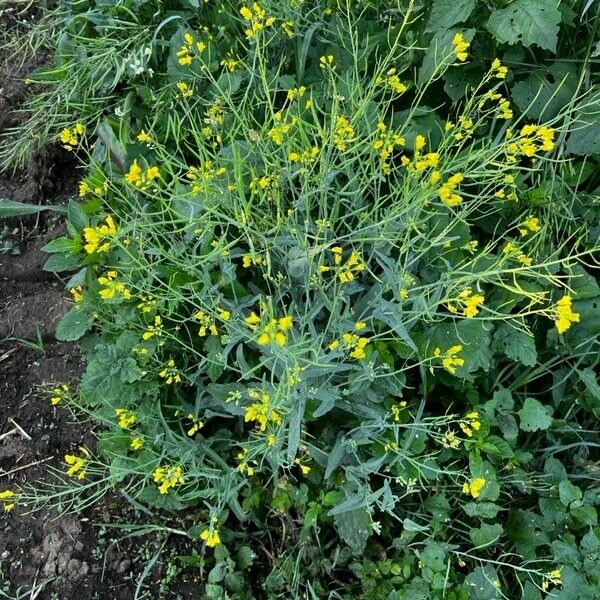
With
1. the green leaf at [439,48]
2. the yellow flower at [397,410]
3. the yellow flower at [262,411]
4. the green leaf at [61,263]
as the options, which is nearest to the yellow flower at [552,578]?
the yellow flower at [397,410]

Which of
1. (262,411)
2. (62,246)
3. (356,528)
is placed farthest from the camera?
(62,246)

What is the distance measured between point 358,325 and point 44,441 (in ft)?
3.63

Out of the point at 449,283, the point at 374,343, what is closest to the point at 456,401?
the point at 374,343

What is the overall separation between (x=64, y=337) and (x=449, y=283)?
105cm

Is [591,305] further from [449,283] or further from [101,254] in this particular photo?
[101,254]

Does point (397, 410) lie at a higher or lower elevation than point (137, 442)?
higher

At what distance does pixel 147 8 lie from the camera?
2.38m

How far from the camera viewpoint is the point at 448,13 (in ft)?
5.67

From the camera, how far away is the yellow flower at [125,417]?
5.39 ft

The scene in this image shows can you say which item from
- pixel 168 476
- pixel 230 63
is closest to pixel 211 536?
pixel 168 476

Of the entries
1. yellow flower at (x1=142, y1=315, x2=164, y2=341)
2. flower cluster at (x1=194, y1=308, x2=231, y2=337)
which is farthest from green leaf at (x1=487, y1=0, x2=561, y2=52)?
yellow flower at (x1=142, y1=315, x2=164, y2=341)

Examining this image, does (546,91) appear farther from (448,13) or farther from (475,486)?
(475,486)

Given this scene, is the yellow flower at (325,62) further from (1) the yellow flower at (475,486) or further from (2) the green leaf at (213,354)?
(1) the yellow flower at (475,486)

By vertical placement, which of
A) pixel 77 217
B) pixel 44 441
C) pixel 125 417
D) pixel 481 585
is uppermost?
pixel 77 217
